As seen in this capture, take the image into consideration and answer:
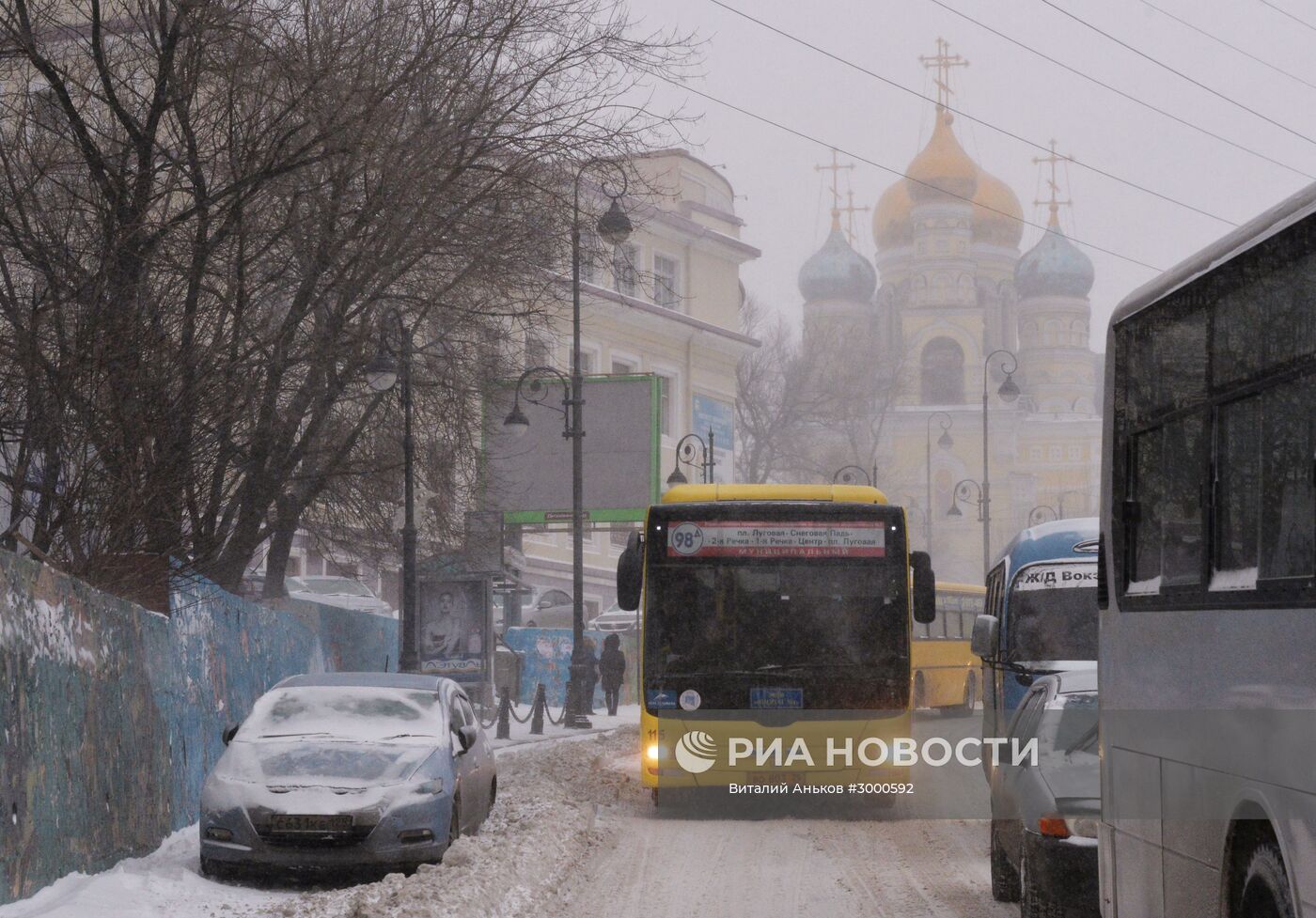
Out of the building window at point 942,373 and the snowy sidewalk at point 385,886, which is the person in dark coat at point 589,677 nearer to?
the snowy sidewalk at point 385,886

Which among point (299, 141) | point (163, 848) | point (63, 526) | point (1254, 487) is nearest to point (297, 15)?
point (299, 141)

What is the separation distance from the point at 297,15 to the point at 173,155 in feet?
6.24

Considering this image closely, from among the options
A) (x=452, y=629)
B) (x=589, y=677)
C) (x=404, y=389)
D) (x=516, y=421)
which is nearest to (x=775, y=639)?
(x=404, y=389)

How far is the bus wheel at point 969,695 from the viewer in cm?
4266

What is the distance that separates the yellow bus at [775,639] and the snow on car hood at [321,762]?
3778 mm

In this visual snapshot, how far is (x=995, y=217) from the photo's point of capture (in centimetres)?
11450

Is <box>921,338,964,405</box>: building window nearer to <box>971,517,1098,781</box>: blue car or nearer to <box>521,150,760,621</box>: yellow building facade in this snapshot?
<box>521,150,760,621</box>: yellow building facade

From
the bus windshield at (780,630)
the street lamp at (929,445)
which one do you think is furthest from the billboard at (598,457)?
the street lamp at (929,445)

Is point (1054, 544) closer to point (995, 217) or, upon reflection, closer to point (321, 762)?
point (321, 762)

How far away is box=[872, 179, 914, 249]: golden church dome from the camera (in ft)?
379

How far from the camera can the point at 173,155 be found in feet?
59.1

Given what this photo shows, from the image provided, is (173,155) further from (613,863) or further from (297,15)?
(613,863)

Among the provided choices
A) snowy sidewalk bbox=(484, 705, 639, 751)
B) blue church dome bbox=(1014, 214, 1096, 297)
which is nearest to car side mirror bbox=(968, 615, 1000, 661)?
snowy sidewalk bbox=(484, 705, 639, 751)

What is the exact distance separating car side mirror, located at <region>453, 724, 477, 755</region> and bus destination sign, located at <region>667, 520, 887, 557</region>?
337cm
